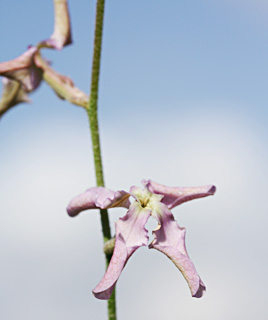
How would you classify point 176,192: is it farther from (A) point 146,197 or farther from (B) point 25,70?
(B) point 25,70

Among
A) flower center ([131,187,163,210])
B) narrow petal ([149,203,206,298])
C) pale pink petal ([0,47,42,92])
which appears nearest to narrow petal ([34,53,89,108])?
pale pink petal ([0,47,42,92])

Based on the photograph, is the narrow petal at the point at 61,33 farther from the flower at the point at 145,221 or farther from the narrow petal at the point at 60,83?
the flower at the point at 145,221

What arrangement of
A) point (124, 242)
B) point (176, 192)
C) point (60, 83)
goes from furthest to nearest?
point (60, 83)
point (176, 192)
point (124, 242)

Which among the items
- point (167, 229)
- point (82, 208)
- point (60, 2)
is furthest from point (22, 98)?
point (167, 229)

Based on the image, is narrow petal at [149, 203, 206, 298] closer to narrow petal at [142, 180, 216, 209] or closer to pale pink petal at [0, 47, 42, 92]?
narrow petal at [142, 180, 216, 209]

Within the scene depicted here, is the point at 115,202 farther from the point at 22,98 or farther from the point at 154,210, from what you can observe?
the point at 22,98

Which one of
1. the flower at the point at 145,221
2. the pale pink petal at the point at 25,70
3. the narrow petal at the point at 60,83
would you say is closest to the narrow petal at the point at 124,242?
the flower at the point at 145,221

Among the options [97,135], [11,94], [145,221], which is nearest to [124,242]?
[145,221]

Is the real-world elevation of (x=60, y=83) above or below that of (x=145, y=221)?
above
